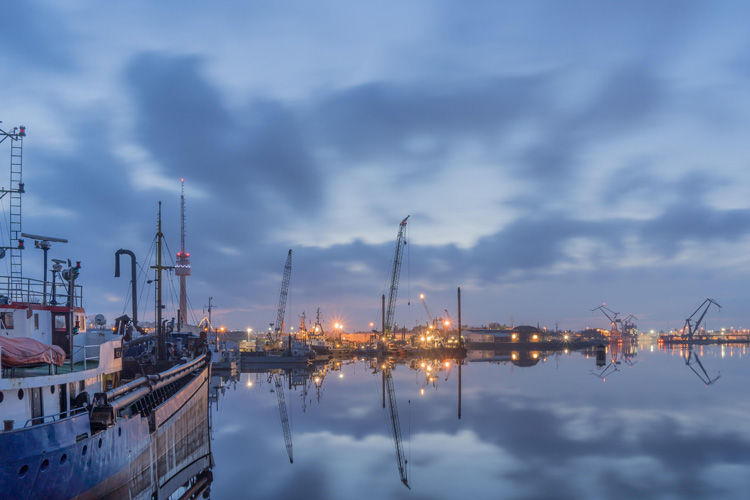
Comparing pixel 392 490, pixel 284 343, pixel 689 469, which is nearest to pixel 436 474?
pixel 392 490

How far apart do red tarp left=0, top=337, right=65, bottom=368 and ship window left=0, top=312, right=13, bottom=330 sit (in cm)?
328

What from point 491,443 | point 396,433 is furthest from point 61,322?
point 491,443

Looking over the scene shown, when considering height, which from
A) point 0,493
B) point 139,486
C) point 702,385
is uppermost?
point 0,493

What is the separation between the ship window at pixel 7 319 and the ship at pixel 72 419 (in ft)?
0.14

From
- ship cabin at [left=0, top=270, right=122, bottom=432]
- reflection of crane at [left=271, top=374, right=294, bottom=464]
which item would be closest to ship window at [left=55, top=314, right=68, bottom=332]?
ship cabin at [left=0, top=270, right=122, bottom=432]

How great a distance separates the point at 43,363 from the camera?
23812 millimetres

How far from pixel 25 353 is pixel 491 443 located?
1504 inches

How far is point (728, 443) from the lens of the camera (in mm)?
50219

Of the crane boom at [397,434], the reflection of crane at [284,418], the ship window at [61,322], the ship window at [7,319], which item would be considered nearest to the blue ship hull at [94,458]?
the ship window at [61,322]

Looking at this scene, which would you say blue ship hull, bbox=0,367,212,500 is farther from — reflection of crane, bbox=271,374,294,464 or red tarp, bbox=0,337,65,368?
reflection of crane, bbox=271,374,294,464

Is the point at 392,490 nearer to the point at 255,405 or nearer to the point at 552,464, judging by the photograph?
the point at 552,464

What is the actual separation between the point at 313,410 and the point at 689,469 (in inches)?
1678

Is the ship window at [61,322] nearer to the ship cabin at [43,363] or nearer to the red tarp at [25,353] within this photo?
the ship cabin at [43,363]

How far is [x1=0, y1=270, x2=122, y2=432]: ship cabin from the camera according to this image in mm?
22391
